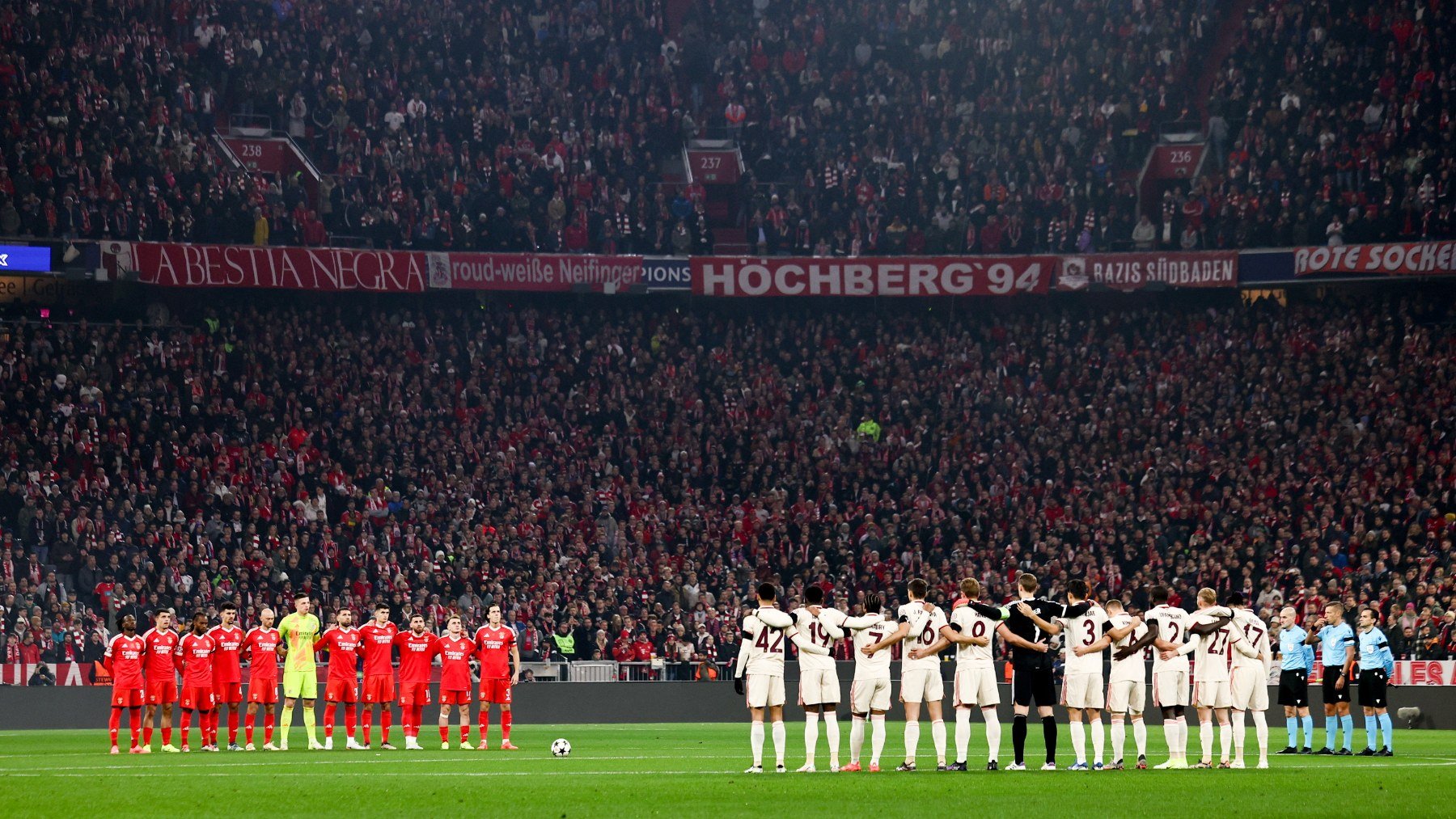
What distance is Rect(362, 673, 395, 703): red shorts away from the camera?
28250mm

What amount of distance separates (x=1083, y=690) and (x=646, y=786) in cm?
537

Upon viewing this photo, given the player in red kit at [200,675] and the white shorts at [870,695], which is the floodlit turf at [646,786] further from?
the player in red kit at [200,675]

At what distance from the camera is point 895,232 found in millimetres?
51344

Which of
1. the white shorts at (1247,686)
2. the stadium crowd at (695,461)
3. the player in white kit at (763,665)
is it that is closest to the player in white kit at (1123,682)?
the white shorts at (1247,686)

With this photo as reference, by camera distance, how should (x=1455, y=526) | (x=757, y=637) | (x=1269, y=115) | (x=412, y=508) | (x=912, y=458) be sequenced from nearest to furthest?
(x=757, y=637) < (x=1455, y=526) < (x=412, y=508) < (x=912, y=458) < (x=1269, y=115)

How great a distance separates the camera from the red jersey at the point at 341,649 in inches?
1123

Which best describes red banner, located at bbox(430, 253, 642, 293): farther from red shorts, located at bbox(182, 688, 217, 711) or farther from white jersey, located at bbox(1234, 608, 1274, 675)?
white jersey, located at bbox(1234, 608, 1274, 675)

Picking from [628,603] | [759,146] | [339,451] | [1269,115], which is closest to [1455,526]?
[1269,115]

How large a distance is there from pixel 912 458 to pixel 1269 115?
14.5 metres

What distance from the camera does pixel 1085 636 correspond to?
21.6 metres

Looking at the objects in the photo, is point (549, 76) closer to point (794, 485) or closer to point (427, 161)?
point (427, 161)

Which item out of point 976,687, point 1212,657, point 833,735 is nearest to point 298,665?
point 833,735

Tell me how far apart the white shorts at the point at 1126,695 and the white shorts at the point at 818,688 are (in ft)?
11.0

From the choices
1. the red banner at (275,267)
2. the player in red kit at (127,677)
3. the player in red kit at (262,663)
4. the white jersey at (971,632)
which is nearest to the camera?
the white jersey at (971,632)
